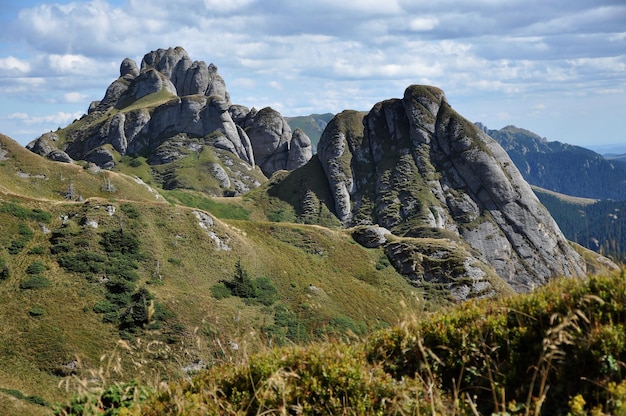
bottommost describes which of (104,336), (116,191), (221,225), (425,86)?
(104,336)

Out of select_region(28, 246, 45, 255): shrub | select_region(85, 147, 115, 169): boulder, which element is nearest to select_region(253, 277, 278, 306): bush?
select_region(28, 246, 45, 255): shrub

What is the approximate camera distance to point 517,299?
A: 8.02 metres

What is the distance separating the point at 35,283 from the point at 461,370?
4932 centimetres

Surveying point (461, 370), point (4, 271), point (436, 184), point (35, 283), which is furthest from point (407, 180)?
point (461, 370)

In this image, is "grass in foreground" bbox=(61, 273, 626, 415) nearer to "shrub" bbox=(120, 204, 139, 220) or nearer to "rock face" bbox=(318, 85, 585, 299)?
"shrub" bbox=(120, 204, 139, 220)

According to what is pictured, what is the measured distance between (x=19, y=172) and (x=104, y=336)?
67355 mm

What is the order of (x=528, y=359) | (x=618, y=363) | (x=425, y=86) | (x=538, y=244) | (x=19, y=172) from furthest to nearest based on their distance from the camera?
1. (x=425, y=86)
2. (x=538, y=244)
3. (x=19, y=172)
4. (x=528, y=359)
5. (x=618, y=363)

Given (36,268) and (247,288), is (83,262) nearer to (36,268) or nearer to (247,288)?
(36,268)

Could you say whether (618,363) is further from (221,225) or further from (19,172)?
(19,172)

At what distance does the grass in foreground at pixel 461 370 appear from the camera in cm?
629

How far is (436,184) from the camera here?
14900 centimetres

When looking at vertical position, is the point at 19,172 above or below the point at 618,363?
above

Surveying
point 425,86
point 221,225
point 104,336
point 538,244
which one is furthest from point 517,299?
point 425,86

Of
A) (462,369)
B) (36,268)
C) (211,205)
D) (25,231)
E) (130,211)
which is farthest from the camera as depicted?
(211,205)
